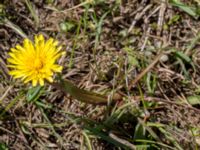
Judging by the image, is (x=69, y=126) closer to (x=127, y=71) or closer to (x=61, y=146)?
(x=61, y=146)

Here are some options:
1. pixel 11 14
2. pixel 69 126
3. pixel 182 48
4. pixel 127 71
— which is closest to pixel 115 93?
pixel 127 71

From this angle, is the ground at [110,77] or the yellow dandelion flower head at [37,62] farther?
the ground at [110,77]

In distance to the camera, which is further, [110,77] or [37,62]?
[110,77]

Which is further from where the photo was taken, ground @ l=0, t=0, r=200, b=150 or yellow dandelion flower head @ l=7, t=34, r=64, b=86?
ground @ l=0, t=0, r=200, b=150
